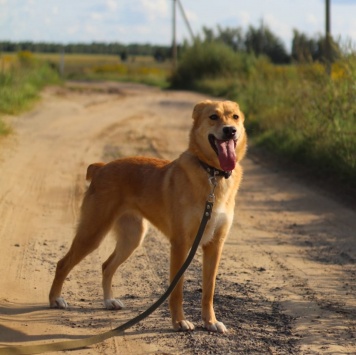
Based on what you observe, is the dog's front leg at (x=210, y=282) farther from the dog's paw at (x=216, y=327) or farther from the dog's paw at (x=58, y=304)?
the dog's paw at (x=58, y=304)

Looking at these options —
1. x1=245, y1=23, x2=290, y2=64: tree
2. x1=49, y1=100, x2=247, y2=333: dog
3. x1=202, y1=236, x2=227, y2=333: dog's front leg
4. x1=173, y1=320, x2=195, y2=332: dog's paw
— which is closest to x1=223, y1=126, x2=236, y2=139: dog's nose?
x1=49, y1=100, x2=247, y2=333: dog

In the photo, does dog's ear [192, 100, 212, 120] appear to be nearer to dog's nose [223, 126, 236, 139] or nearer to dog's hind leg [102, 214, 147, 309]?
dog's nose [223, 126, 236, 139]

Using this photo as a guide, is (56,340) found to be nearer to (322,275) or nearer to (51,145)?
(322,275)

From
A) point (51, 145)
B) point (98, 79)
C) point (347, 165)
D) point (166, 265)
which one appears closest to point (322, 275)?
point (166, 265)

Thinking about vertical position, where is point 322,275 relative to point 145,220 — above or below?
below

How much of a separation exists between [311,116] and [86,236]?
9.01 m

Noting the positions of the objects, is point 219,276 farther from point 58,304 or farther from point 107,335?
point 107,335

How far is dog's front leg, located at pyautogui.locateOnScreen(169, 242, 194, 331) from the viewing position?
5.96m

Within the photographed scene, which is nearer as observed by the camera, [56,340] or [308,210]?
[56,340]

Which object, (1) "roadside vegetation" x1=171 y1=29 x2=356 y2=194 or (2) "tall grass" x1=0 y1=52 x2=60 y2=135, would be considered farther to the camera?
(2) "tall grass" x1=0 y1=52 x2=60 y2=135

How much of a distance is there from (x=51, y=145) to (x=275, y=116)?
4942 millimetres

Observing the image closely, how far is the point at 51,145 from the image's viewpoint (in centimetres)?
1692

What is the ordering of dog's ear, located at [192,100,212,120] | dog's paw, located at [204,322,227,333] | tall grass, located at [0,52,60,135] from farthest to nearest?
tall grass, located at [0,52,60,135] → dog's ear, located at [192,100,212,120] → dog's paw, located at [204,322,227,333]

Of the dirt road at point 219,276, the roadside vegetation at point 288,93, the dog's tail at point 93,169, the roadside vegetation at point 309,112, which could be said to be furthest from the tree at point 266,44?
the dog's tail at point 93,169
